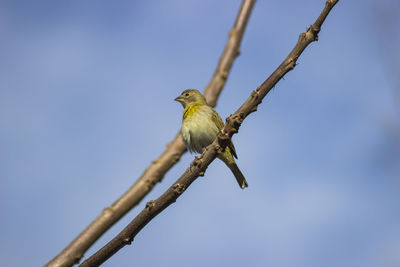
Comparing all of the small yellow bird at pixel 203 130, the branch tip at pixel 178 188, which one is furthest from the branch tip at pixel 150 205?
the small yellow bird at pixel 203 130

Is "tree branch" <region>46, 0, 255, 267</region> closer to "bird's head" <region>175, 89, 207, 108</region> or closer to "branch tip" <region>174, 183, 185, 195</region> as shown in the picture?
"branch tip" <region>174, 183, 185, 195</region>

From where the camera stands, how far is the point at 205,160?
10.6ft

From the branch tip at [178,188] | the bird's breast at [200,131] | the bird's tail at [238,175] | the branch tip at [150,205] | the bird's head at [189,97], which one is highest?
the bird's head at [189,97]

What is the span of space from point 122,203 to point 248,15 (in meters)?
2.97

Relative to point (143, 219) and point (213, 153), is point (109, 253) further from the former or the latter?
point (213, 153)

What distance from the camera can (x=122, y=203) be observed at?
3949 mm

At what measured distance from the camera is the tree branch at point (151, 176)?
3.48m

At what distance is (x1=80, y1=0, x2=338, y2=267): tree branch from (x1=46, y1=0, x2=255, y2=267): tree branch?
62 cm

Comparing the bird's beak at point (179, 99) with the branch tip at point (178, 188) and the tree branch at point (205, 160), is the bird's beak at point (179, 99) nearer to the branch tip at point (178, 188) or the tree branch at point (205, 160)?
Answer: the tree branch at point (205, 160)

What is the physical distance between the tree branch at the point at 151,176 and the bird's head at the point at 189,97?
12.8ft

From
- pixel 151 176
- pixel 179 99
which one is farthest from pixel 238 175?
pixel 151 176

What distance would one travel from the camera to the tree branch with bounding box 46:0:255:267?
137 inches

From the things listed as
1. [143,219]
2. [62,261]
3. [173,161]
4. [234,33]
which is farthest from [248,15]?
[62,261]

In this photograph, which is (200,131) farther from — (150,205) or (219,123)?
(150,205)
